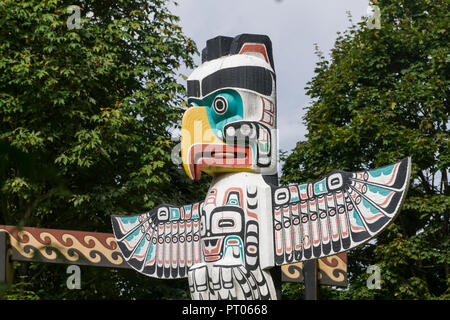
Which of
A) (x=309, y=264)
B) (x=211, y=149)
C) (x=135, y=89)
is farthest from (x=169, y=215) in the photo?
(x=135, y=89)

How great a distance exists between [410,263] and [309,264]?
5.90 meters

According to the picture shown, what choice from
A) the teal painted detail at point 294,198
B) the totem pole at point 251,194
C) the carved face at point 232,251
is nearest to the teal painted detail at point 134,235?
the totem pole at point 251,194

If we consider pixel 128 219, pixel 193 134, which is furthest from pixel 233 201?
pixel 128 219

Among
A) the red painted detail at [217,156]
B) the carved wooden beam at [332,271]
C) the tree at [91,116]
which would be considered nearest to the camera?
the red painted detail at [217,156]

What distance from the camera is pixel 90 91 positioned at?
552 inches

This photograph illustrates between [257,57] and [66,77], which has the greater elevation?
[66,77]

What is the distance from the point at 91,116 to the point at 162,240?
20.7 feet

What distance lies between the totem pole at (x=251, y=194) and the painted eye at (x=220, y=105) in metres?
0.01

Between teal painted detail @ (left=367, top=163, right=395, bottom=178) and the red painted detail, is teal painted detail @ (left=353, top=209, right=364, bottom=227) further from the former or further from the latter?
the red painted detail

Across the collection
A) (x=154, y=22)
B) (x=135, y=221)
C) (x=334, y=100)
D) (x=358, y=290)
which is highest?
(x=154, y=22)

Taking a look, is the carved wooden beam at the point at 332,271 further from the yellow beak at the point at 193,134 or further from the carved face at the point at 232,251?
the yellow beak at the point at 193,134

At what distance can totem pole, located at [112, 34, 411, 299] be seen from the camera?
6.01m

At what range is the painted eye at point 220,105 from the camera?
671cm

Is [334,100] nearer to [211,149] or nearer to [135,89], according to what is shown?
[135,89]
